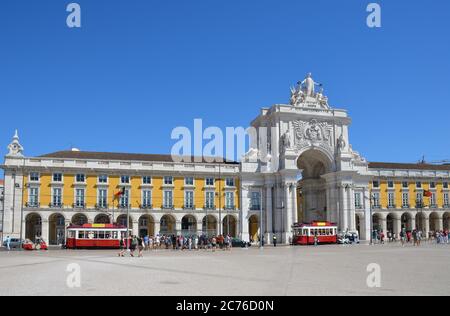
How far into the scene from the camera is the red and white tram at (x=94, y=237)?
53.7 m

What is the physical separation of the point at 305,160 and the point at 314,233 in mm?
21568

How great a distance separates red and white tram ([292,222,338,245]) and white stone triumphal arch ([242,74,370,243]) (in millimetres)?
7726

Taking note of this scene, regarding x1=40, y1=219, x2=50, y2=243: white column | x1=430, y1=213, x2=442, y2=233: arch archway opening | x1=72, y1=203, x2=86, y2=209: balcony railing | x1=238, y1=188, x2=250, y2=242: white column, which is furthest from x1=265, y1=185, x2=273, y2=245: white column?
x1=430, y1=213, x2=442, y2=233: arch archway opening

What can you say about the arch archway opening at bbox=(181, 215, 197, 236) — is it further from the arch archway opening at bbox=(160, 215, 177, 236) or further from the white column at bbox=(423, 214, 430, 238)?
the white column at bbox=(423, 214, 430, 238)

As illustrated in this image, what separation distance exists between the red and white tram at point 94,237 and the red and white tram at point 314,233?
21834 mm

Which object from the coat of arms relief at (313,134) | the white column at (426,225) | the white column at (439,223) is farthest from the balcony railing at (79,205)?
the white column at (439,223)

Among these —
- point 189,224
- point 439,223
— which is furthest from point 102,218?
point 439,223

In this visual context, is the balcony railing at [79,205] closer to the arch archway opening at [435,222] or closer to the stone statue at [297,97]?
the stone statue at [297,97]

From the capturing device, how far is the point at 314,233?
64.2 m

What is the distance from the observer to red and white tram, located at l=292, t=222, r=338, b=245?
210 feet

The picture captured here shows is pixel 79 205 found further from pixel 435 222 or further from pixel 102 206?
pixel 435 222
